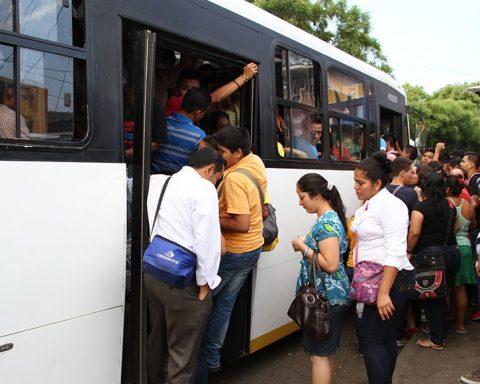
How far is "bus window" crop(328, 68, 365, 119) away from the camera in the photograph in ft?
17.1

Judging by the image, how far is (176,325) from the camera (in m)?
2.94

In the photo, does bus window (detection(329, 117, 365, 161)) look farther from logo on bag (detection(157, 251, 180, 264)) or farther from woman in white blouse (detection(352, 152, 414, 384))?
logo on bag (detection(157, 251, 180, 264))

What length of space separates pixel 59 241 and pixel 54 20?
1.13 meters

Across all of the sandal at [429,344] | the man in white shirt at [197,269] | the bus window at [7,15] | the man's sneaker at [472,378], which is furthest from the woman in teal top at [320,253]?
the sandal at [429,344]

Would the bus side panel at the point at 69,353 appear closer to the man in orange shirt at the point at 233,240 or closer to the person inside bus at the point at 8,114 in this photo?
the man in orange shirt at the point at 233,240

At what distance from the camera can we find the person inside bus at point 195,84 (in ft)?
12.9

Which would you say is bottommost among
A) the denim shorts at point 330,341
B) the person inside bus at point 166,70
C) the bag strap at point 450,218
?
the denim shorts at point 330,341

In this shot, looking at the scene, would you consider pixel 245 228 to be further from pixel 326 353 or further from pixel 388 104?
pixel 388 104

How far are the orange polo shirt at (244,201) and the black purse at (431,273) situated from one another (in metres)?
1.98

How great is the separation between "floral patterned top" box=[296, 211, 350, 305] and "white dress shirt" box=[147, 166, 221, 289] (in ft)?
2.16

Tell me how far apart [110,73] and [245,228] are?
1262mm

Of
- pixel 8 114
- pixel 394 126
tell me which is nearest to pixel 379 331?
pixel 8 114

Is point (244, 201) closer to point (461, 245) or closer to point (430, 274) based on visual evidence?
point (430, 274)

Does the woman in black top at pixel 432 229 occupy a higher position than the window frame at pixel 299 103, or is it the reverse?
the window frame at pixel 299 103
